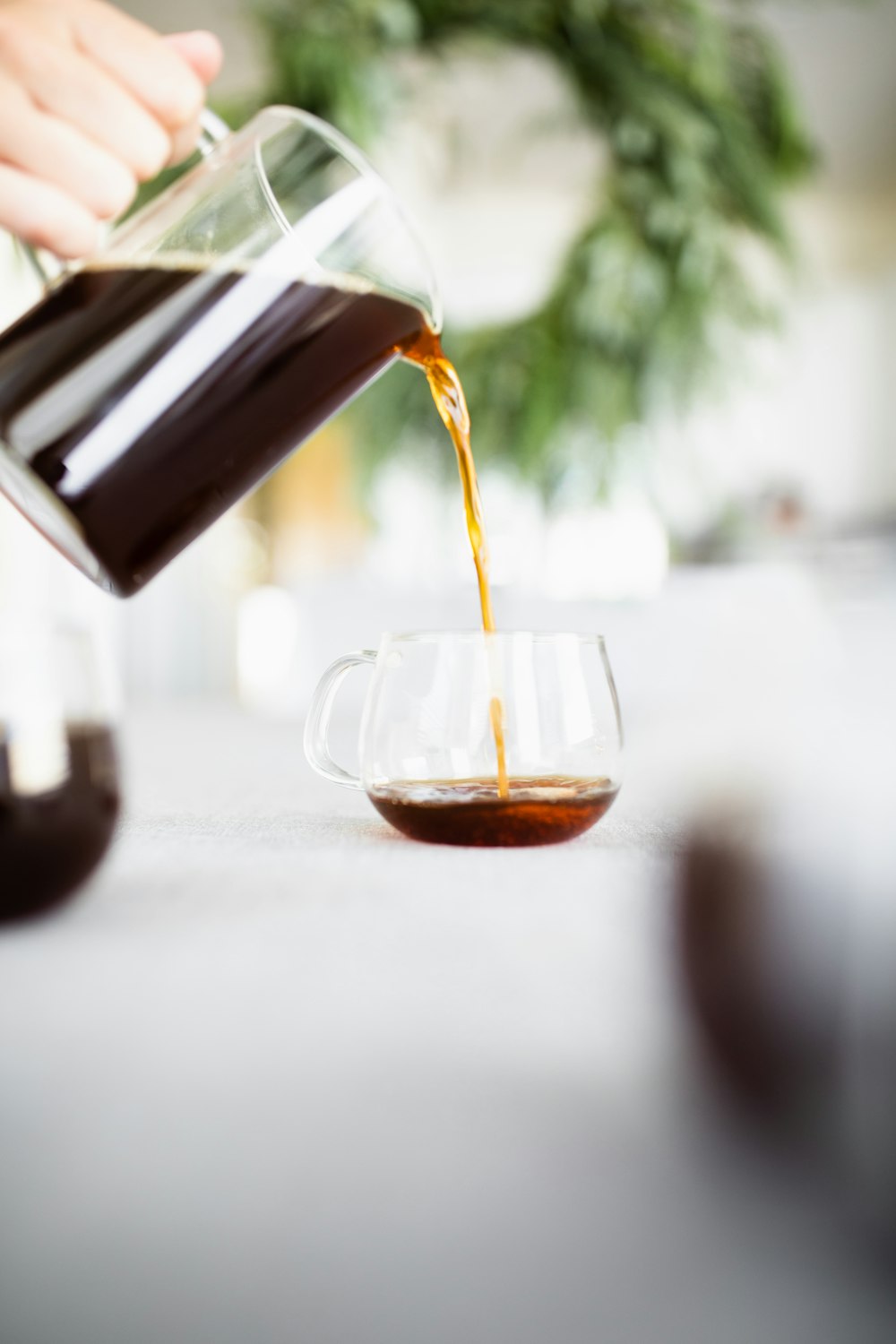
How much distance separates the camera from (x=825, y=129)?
4.88 m

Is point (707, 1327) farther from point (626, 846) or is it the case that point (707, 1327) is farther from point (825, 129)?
point (825, 129)

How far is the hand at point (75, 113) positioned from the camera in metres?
0.46

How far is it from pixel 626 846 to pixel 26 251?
38 centimetres

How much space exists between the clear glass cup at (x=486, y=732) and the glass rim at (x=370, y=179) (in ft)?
0.51

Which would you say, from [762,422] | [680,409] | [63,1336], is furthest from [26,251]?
Answer: [762,422]

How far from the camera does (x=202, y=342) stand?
445 millimetres

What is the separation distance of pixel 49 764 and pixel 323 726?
0.18 m

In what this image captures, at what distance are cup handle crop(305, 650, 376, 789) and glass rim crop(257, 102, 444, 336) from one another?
0.15m

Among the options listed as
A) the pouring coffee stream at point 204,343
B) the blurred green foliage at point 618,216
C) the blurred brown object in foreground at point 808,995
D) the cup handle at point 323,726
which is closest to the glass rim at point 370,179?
the pouring coffee stream at point 204,343

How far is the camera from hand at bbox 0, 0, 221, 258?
456mm

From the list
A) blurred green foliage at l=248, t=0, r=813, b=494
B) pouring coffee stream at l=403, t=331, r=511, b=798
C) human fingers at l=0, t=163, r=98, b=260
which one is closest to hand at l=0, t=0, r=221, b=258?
human fingers at l=0, t=163, r=98, b=260

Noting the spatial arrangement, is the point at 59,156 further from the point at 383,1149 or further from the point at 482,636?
the point at 383,1149

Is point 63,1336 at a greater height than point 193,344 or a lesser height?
lesser

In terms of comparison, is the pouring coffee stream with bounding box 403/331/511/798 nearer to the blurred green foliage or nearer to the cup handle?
the cup handle
